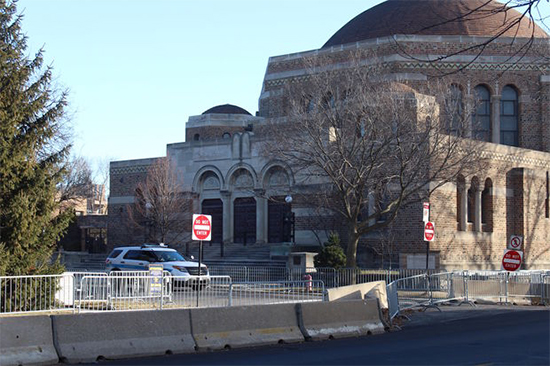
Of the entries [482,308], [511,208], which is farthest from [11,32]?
[511,208]

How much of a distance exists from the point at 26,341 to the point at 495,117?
134 ft

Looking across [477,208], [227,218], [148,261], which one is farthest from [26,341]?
[227,218]

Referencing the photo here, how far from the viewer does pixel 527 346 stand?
14.7 m

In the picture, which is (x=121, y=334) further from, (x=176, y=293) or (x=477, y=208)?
(x=477, y=208)

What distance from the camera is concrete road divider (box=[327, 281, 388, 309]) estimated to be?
68.0ft

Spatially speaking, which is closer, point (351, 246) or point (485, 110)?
Answer: point (351, 246)

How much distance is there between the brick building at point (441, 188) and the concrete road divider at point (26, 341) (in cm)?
2817

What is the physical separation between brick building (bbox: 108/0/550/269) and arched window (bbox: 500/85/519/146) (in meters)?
0.06

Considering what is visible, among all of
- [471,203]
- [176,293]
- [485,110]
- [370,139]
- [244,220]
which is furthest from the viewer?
[485,110]

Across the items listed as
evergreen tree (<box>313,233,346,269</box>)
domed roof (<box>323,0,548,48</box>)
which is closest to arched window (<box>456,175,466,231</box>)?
evergreen tree (<box>313,233,346,269</box>)

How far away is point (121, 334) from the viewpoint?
1362cm

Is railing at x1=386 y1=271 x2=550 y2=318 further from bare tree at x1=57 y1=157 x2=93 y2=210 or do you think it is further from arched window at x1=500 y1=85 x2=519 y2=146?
bare tree at x1=57 y1=157 x2=93 y2=210

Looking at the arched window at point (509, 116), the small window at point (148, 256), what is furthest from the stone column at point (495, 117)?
the small window at point (148, 256)

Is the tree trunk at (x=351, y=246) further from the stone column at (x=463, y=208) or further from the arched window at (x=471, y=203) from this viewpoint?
the arched window at (x=471, y=203)
